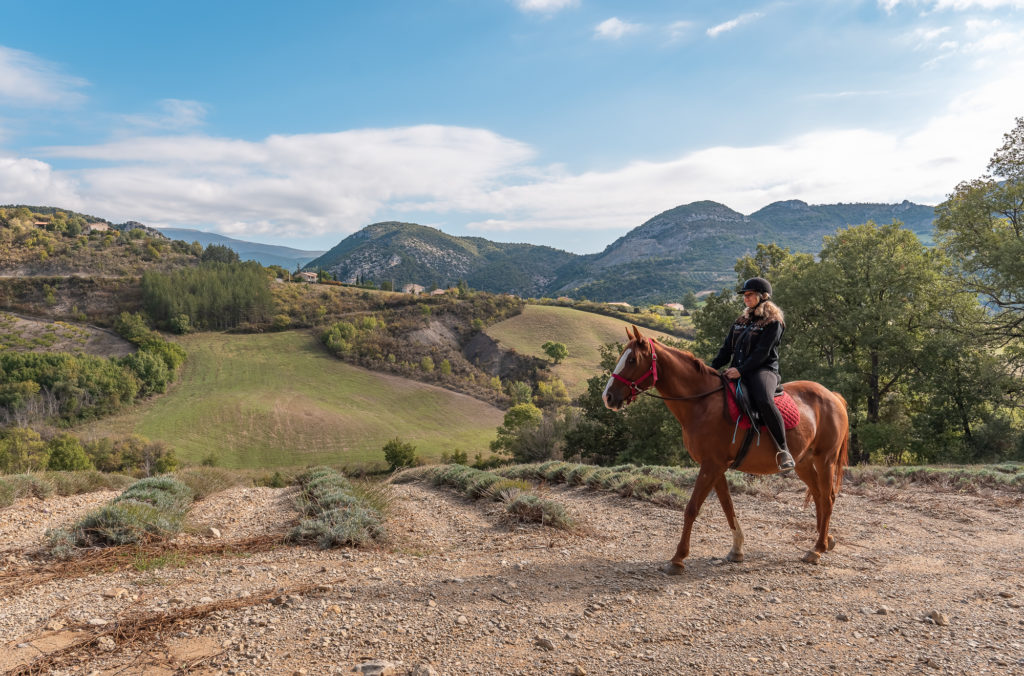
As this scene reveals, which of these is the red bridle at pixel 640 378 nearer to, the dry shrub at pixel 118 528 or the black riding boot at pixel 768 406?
the black riding boot at pixel 768 406

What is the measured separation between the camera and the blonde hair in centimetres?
615

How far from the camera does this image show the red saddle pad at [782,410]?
6125 mm

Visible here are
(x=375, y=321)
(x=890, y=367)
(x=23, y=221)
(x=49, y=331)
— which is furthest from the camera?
(x=23, y=221)

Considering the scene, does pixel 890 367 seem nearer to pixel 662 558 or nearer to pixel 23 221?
pixel 662 558

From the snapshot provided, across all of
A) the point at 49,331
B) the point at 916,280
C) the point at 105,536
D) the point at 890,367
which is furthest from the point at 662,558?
the point at 49,331

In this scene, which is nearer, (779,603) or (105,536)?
(779,603)

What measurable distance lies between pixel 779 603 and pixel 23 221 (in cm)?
20953

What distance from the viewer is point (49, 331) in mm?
86438

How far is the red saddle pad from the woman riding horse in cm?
13

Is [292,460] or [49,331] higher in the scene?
[49,331]

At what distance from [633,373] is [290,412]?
6823 cm

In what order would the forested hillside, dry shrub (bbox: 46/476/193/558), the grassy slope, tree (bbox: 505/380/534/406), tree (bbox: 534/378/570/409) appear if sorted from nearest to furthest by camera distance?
dry shrub (bbox: 46/476/193/558) < tree (bbox: 534/378/570/409) < tree (bbox: 505/380/534/406) < the grassy slope < the forested hillside

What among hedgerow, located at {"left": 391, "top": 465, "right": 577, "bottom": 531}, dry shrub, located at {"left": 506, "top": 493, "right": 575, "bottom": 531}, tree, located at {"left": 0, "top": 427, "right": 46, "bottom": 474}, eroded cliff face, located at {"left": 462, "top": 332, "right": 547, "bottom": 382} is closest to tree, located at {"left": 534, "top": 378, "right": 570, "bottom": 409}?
eroded cliff face, located at {"left": 462, "top": 332, "right": 547, "bottom": 382}

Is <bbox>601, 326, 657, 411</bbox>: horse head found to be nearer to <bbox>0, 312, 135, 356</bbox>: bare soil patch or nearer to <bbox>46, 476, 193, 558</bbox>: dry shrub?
<bbox>46, 476, 193, 558</bbox>: dry shrub
